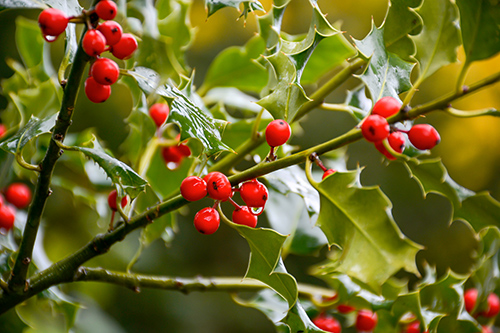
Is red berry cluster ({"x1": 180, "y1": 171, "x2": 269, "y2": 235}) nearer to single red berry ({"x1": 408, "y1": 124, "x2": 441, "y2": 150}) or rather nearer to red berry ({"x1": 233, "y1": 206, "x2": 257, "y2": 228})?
red berry ({"x1": 233, "y1": 206, "x2": 257, "y2": 228})

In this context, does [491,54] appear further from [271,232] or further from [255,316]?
[255,316]

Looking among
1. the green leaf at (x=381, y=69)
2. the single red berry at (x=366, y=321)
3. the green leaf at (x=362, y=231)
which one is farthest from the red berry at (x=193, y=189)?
the single red berry at (x=366, y=321)

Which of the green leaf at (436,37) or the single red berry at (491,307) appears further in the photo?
the single red berry at (491,307)

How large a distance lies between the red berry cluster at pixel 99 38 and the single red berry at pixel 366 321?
57 cm

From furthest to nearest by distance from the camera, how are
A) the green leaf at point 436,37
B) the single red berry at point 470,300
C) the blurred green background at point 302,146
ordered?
the blurred green background at point 302,146, the single red berry at point 470,300, the green leaf at point 436,37

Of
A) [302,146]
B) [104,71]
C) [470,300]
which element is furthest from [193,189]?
[302,146]

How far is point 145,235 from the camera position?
807 mm

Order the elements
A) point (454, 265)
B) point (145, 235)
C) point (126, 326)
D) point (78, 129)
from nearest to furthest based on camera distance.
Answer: point (145, 235), point (78, 129), point (126, 326), point (454, 265)

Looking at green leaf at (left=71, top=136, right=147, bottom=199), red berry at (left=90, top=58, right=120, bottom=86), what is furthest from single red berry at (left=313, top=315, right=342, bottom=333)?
red berry at (left=90, top=58, right=120, bottom=86)

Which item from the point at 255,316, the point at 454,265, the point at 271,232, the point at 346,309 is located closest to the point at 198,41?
the point at 255,316

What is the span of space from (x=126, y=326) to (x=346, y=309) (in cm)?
130

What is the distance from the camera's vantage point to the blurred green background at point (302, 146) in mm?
1802

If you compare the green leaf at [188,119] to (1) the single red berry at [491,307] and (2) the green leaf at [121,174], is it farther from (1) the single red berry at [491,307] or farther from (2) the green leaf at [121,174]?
(1) the single red berry at [491,307]

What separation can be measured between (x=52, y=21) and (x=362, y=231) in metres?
0.43
